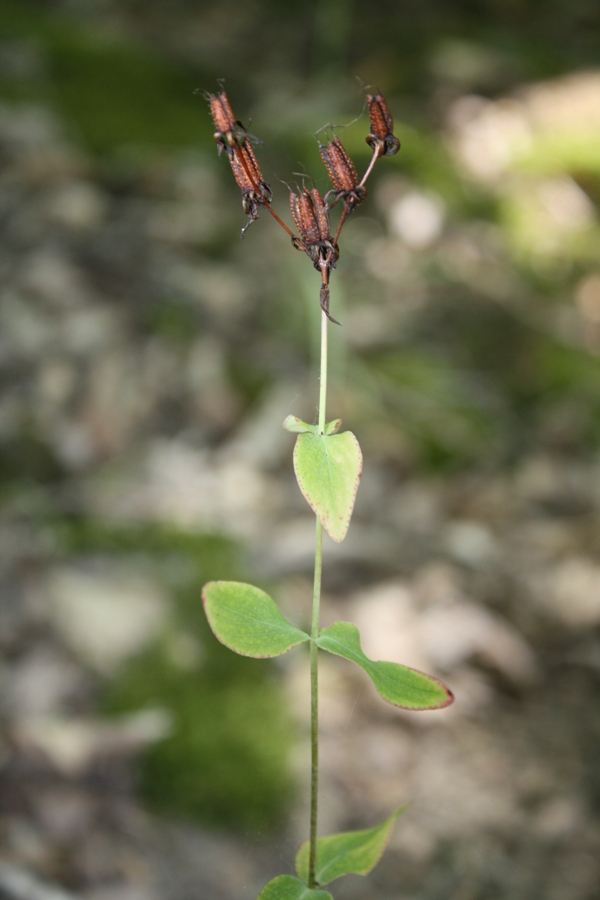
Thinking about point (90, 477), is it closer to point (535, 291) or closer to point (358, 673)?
point (358, 673)

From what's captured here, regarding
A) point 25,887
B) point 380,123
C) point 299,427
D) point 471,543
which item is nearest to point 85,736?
point 25,887

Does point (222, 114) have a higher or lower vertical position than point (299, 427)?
higher

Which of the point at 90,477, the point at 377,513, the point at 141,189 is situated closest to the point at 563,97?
the point at 141,189

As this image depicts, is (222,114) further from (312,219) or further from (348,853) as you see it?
(348,853)


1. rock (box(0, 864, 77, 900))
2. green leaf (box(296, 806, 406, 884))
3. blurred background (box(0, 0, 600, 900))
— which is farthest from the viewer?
blurred background (box(0, 0, 600, 900))

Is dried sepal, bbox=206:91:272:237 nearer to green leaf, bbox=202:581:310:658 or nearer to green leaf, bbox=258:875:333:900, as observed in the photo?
green leaf, bbox=202:581:310:658

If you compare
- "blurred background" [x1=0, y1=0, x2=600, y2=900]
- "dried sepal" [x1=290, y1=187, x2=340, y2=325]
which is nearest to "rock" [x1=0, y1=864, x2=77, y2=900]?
"blurred background" [x1=0, y1=0, x2=600, y2=900]

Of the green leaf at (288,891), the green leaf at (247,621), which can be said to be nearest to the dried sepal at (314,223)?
the green leaf at (247,621)
